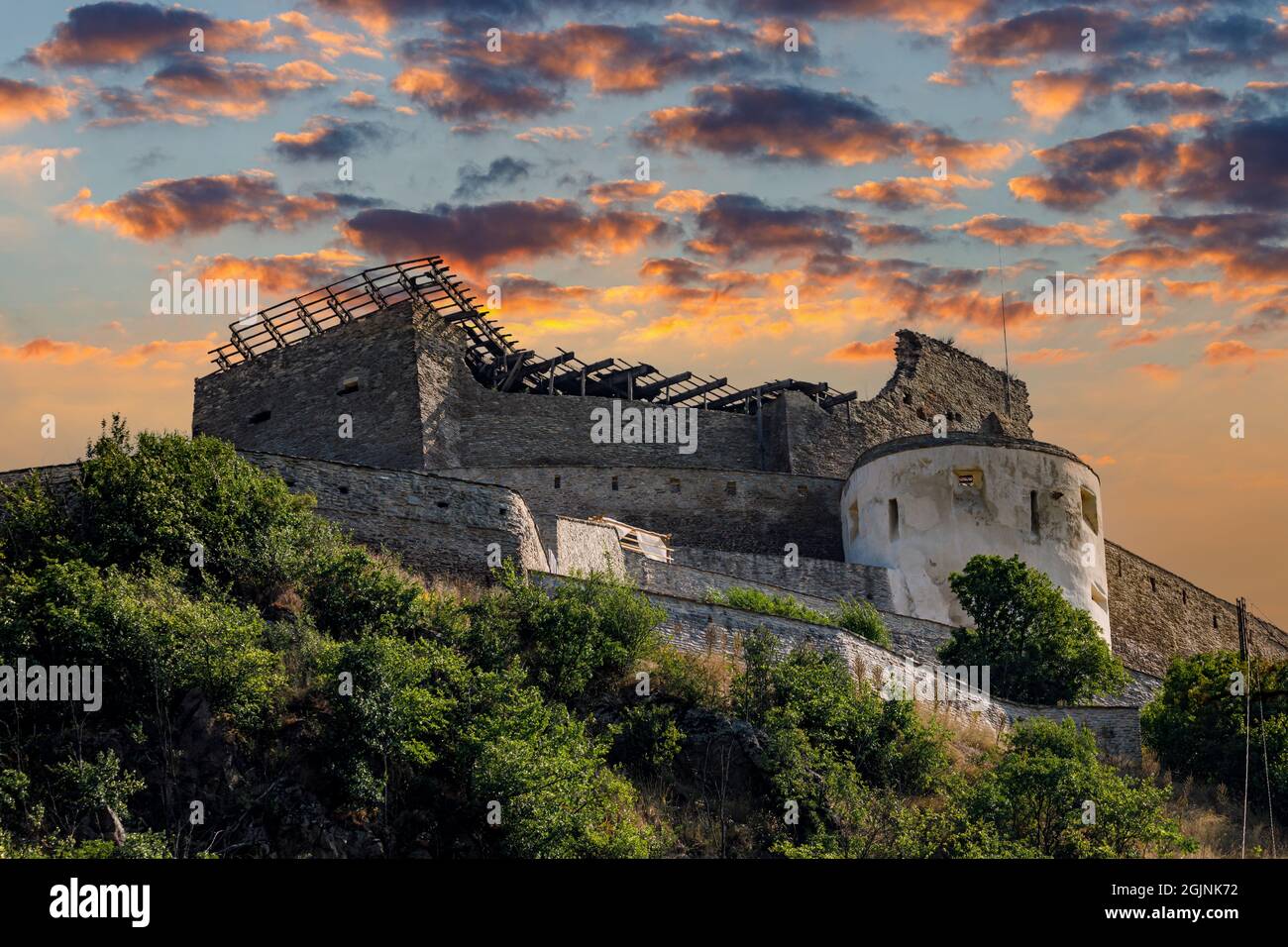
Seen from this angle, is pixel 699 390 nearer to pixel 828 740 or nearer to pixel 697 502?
pixel 697 502

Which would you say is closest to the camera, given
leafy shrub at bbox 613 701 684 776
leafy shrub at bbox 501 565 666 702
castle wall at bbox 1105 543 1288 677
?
leafy shrub at bbox 613 701 684 776

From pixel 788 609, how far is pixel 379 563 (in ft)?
27.7

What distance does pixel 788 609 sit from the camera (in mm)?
37094

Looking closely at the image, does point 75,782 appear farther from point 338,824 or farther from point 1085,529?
point 1085,529

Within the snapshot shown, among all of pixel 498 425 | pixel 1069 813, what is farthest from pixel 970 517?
pixel 1069 813

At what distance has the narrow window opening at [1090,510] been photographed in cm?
4566

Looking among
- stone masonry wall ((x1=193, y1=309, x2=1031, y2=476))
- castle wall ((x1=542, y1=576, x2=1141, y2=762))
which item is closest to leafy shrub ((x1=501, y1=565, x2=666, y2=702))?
castle wall ((x1=542, y1=576, x2=1141, y2=762))

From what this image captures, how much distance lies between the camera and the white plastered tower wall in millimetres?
43500

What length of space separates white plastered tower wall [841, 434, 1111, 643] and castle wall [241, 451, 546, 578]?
37.9 feet

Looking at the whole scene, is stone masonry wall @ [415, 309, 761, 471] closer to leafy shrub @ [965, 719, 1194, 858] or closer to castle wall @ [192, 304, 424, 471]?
castle wall @ [192, 304, 424, 471]

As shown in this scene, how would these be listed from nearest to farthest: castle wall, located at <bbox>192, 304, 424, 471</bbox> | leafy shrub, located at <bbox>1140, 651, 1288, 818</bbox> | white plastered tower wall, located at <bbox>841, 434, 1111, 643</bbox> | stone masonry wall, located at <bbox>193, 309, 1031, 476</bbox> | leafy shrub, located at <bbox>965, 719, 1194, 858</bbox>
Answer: leafy shrub, located at <bbox>965, 719, 1194, 858</bbox>, leafy shrub, located at <bbox>1140, 651, 1288, 818</bbox>, white plastered tower wall, located at <bbox>841, 434, 1111, 643</bbox>, castle wall, located at <bbox>192, 304, 424, 471</bbox>, stone masonry wall, located at <bbox>193, 309, 1031, 476</bbox>

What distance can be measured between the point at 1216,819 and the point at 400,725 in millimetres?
14401

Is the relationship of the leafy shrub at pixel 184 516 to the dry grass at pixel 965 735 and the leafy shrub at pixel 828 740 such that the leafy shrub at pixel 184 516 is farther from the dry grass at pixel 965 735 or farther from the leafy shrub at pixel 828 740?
the dry grass at pixel 965 735

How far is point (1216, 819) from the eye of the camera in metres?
33.2
